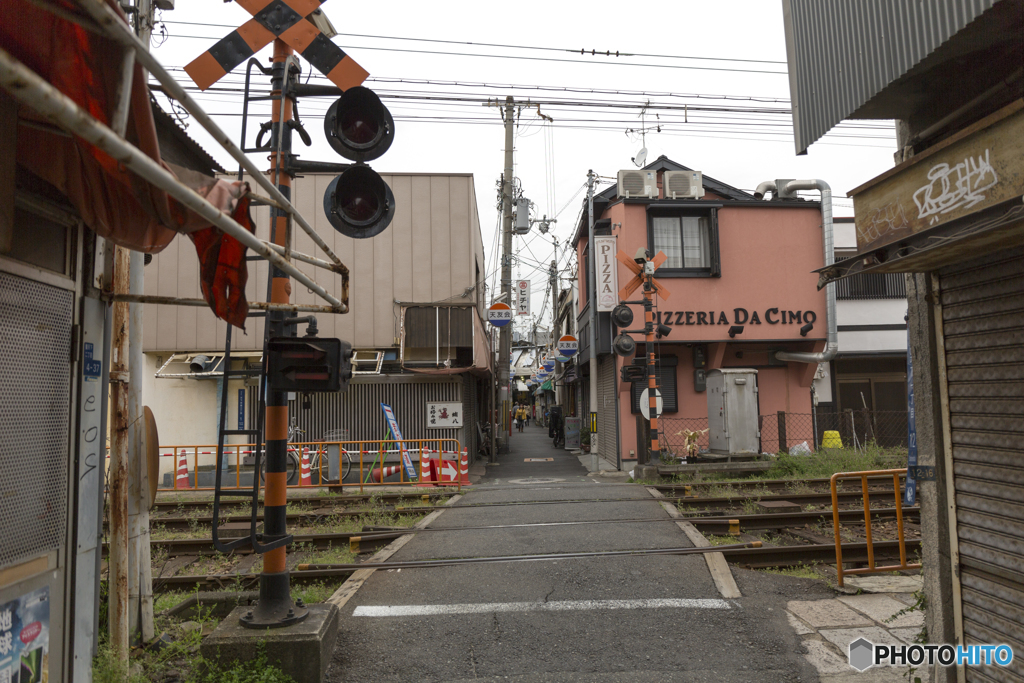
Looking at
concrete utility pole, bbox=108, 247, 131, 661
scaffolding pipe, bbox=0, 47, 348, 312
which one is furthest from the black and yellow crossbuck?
scaffolding pipe, bbox=0, 47, 348, 312

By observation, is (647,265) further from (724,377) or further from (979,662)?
(979,662)

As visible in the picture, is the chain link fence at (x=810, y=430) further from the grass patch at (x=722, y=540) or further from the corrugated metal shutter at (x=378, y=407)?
the grass patch at (x=722, y=540)

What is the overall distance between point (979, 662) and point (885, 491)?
821 cm

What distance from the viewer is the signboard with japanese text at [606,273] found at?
54.1 feet

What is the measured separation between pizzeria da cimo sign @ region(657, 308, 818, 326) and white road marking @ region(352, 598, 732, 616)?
1188 cm

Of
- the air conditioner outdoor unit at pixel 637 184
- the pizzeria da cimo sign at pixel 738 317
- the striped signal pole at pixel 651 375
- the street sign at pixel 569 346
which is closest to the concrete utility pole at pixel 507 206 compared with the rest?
the street sign at pixel 569 346

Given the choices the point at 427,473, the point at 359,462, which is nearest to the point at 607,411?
the point at 427,473

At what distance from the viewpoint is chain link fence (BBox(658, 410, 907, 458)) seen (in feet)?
54.3

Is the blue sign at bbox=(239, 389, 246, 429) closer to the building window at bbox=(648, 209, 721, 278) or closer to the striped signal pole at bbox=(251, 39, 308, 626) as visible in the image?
the building window at bbox=(648, 209, 721, 278)

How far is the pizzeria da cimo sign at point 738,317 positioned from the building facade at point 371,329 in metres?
5.65

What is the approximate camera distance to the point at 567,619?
5156 mm

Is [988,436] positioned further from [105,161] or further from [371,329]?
[371,329]

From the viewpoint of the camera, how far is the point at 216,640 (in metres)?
4.08

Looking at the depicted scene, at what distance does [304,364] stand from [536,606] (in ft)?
10.2
